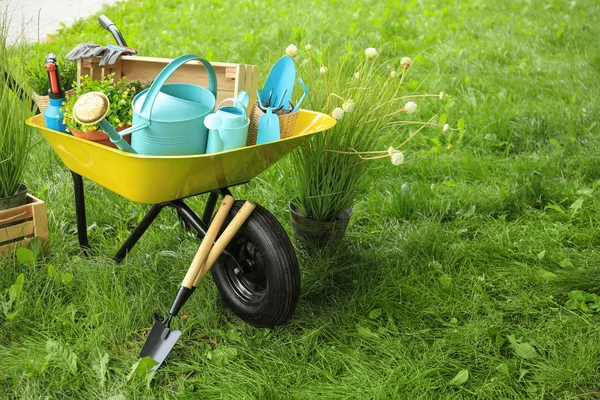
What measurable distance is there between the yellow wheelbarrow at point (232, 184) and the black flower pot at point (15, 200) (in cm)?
38

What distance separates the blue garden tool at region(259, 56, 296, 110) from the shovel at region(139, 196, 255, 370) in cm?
35

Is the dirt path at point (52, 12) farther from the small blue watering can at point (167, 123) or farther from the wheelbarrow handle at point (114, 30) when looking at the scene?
the small blue watering can at point (167, 123)

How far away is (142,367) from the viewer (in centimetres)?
179

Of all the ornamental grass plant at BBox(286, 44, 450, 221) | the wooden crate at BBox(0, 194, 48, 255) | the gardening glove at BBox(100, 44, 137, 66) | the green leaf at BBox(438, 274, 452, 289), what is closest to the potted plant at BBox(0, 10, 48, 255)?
the wooden crate at BBox(0, 194, 48, 255)

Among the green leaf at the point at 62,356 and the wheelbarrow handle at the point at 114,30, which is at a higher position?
the wheelbarrow handle at the point at 114,30

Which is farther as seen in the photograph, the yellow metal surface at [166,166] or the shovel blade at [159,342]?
the shovel blade at [159,342]

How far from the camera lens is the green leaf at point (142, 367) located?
5.83 feet

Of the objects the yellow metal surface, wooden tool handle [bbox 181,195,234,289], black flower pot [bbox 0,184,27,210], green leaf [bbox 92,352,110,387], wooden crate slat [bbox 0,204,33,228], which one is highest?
the yellow metal surface

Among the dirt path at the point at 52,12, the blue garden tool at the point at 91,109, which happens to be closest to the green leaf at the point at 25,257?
the blue garden tool at the point at 91,109

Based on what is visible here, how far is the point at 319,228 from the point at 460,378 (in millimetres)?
778

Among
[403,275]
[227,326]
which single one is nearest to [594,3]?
[403,275]

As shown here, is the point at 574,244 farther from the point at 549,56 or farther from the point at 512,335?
the point at 549,56

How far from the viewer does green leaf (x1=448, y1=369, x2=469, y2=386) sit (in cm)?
182

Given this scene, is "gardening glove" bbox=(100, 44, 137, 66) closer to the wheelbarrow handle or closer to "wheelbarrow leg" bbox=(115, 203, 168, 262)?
the wheelbarrow handle
